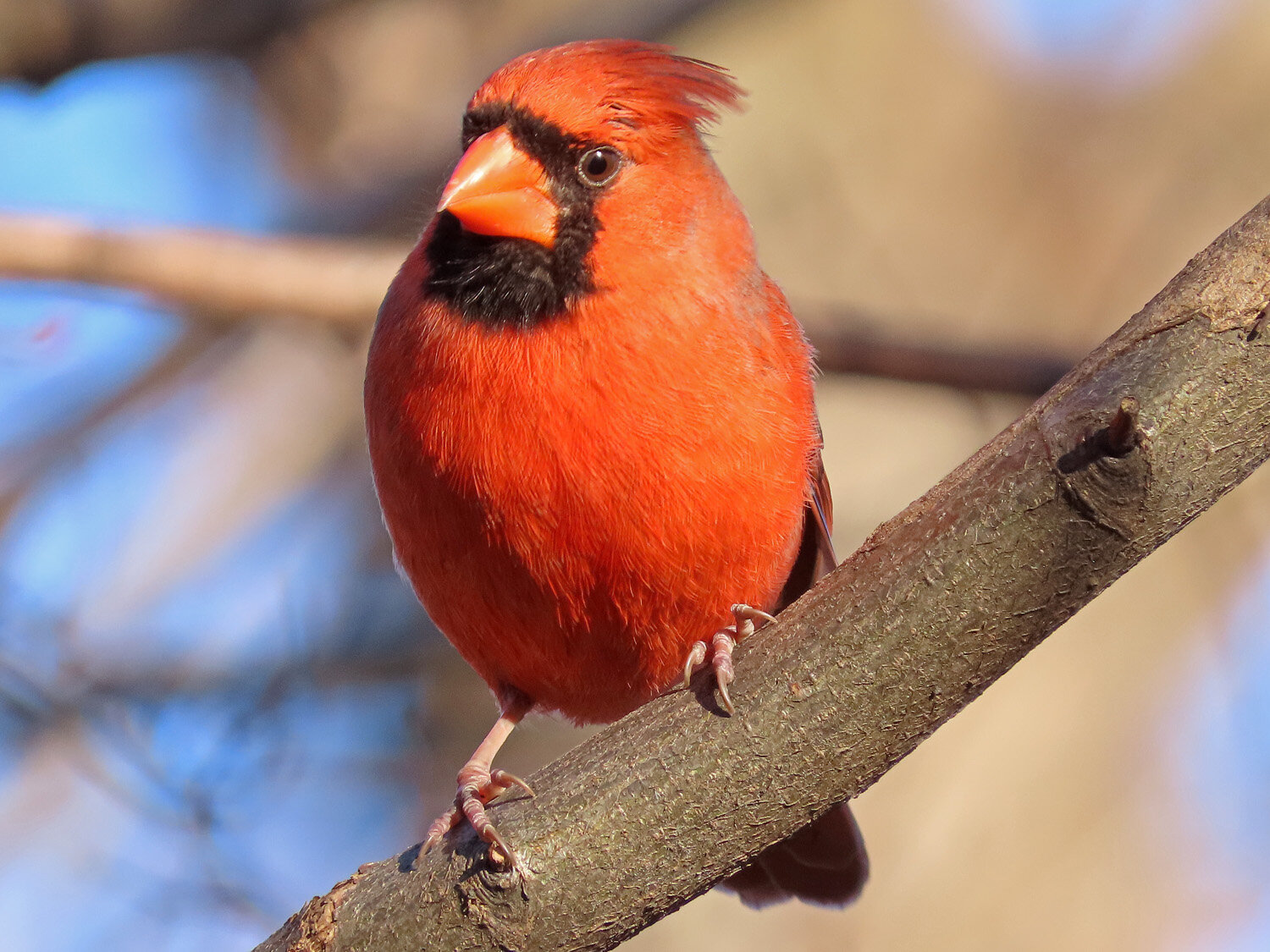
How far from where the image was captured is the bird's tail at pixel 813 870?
11.1 feet

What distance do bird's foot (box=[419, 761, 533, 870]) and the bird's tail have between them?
975 mm

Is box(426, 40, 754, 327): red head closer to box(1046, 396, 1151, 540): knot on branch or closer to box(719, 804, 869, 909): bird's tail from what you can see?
box(1046, 396, 1151, 540): knot on branch

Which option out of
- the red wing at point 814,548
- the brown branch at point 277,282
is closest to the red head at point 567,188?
the red wing at point 814,548

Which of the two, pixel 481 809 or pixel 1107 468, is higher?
pixel 1107 468

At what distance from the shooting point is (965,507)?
2.04 meters

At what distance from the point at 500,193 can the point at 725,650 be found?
101cm

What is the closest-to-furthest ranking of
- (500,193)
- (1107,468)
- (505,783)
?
1. (1107,468)
2. (505,783)
3. (500,193)

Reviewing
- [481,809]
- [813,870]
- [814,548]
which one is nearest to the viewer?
[481,809]

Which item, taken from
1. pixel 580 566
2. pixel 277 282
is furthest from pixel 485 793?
pixel 277 282

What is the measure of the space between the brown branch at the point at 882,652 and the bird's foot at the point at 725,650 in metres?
0.03

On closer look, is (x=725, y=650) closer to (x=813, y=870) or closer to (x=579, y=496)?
(x=579, y=496)

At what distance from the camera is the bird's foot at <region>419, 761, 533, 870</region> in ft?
7.06

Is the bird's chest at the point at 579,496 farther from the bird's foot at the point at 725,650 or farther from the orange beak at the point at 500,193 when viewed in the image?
the orange beak at the point at 500,193

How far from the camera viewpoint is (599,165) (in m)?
2.79
